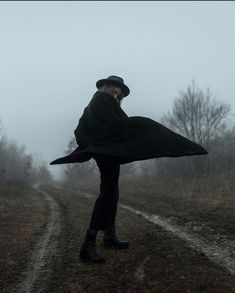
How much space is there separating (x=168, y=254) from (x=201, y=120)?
94.4ft

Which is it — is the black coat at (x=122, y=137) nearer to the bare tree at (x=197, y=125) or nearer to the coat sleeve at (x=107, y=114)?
the coat sleeve at (x=107, y=114)

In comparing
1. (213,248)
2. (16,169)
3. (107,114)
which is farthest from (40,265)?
(16,169)

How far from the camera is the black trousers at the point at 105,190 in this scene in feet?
17.6

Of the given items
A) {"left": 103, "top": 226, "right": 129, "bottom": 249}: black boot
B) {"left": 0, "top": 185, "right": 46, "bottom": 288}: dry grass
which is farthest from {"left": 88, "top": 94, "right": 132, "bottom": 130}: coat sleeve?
{"left": 0, "top": 185, "right": 46, "bottom": 288}: dry grass

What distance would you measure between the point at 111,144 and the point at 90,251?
49.5 inches

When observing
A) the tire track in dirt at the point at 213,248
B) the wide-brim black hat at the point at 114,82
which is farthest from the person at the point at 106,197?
the tire track in dirt at the point at 213,248

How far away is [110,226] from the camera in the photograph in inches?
231

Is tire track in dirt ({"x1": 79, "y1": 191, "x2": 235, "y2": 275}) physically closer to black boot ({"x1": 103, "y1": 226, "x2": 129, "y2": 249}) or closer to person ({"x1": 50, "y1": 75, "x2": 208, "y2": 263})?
black boot ({"x1": 103, "y1": 226, "x2": 129, "y2": 249})

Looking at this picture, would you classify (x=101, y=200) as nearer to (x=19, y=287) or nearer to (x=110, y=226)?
(x=110, y=226)

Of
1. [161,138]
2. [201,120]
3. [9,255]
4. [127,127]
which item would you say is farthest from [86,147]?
[201,120]

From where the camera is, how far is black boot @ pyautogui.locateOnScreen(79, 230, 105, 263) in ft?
16.3

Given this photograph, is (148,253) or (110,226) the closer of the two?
(148,253)

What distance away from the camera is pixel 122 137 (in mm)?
5285

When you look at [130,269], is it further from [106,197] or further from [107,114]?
[107,114]
